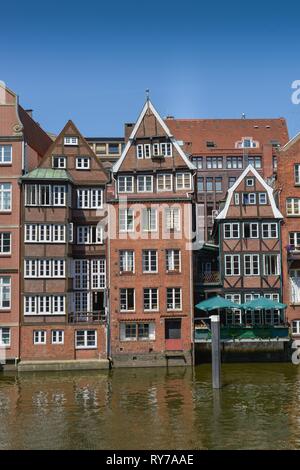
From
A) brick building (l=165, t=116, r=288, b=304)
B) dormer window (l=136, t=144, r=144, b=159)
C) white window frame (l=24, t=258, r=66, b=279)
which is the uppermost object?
brick building (l=165, t=116, r=288, b=304)

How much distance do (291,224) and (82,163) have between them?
18.9 metres

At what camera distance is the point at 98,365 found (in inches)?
1860

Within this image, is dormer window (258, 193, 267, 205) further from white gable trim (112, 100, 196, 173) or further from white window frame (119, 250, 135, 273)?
white window frame (119, 250, 135, 273)

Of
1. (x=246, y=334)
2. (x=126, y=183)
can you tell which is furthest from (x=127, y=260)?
(x=246, y=334)

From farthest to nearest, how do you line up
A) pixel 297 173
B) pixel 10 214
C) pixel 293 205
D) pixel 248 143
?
pixel 248 143 < pixel 297 173 < pixel 293 205 < pixel 10 214

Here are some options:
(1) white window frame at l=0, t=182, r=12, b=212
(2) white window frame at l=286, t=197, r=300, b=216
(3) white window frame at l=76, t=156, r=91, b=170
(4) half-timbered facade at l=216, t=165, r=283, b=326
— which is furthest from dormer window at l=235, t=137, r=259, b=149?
(1) white window frame at l=0, t=182, r=12, b=212

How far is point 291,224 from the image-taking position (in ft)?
174

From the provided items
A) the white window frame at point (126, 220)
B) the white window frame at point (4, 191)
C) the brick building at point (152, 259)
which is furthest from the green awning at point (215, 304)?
the white window frame at point (4, 191)

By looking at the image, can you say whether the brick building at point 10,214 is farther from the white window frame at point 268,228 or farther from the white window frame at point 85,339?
the white window frame at point 268,228

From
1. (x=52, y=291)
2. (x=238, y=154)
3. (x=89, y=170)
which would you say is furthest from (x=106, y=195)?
(x=238, y=154)

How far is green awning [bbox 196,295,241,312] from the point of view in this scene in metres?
48.2

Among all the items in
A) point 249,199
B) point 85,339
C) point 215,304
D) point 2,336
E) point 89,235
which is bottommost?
point 85,339

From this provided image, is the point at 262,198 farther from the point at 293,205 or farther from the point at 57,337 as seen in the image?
the point at 57,337
